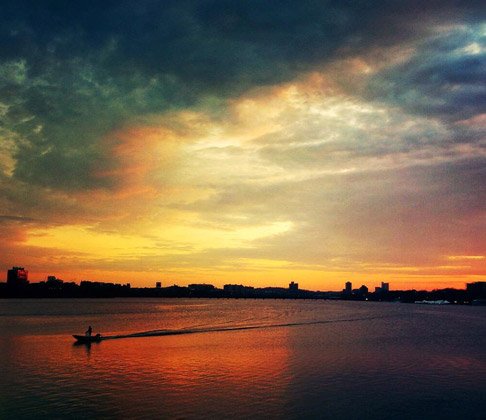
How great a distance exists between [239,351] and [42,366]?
32704mm

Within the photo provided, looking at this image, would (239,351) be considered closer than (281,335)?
Yes

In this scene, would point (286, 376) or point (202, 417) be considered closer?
point (202, 417)

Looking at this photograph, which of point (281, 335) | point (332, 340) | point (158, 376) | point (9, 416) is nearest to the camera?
point (9, 416)

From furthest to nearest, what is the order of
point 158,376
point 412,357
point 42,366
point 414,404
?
1. point 412,357
2. point 42,366
3. point 158,376
4. point 414,404

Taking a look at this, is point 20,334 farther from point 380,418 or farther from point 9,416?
point 380,418

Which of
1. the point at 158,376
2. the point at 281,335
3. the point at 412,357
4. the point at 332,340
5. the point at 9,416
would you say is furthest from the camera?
the point at 281,335

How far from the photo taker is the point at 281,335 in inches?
4269

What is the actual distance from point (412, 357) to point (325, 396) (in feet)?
116

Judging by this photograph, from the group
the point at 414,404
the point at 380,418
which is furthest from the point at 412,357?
the point at 380,418

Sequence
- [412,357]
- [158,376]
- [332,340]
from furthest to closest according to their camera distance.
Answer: [332,340] < [412,357] < [158,376]

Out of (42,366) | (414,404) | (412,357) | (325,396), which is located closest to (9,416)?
(42,366)

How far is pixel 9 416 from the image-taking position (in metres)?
37.8

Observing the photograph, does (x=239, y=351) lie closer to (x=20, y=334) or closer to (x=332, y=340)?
(x=332, y=340)

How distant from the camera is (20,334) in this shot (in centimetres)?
10444
